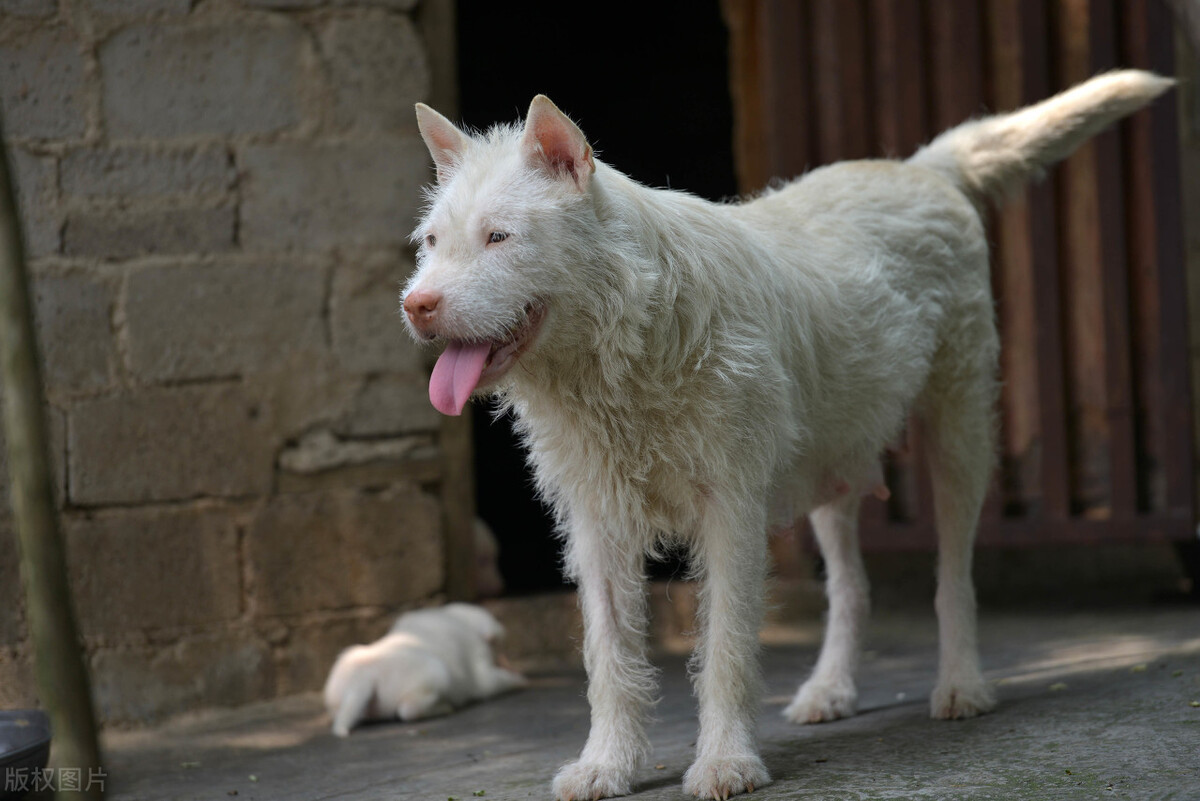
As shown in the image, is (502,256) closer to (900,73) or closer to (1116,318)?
(900,73)

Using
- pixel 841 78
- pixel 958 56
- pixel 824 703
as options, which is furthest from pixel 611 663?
pixel 958 56

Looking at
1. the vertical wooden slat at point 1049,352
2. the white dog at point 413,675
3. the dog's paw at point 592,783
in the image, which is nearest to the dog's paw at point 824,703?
the dog's paw at point 592,783

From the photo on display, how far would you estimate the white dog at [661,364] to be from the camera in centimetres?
256

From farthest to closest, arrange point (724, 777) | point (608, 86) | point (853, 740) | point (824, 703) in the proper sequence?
point (608, 86)
point (824, 703)
point (853, 740)
point (724, 777)

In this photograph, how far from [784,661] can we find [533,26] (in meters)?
5.46

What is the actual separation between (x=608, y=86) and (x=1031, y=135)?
17.5 ft

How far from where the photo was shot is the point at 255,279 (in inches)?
179

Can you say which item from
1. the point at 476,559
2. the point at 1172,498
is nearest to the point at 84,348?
the point at 476,559

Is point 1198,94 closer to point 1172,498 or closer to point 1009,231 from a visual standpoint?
point 1009,231

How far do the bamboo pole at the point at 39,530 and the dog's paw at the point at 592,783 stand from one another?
1557mm

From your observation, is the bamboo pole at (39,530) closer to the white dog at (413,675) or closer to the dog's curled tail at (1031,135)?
the white dog at (413,675)

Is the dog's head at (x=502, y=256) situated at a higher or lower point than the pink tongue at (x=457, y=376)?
higher

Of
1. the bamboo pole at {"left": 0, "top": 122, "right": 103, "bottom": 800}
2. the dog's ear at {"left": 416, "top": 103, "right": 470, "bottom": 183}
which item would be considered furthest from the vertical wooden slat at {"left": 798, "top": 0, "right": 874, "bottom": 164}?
the bamboo pole at {"left": 0, "top": 122, "right": 103, "bottom": 800}

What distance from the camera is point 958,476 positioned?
358 centimetres
